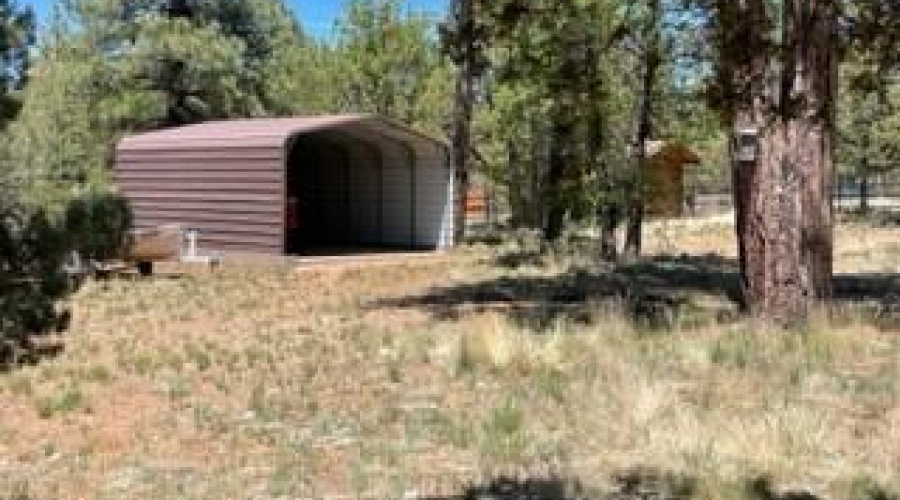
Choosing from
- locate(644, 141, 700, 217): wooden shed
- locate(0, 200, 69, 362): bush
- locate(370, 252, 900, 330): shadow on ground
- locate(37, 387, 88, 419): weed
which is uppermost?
locate(644, 141, 700, 217): wooden shed

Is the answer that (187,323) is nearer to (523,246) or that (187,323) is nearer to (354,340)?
(354,340)

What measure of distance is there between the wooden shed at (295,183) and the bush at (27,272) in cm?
2026

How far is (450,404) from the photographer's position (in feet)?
31.6

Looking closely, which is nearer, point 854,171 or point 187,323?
point 187,323

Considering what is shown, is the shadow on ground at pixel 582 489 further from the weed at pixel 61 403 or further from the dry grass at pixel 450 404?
the weed at pixel 61 403

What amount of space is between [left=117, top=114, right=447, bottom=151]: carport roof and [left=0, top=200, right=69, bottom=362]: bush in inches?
798

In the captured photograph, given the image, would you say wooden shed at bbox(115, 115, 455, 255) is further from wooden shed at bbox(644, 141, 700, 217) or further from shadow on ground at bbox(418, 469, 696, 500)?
shadow on ground at bbox(418, 469, 696, 500)

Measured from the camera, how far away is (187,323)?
1606 cm

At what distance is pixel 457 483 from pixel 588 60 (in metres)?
16.5

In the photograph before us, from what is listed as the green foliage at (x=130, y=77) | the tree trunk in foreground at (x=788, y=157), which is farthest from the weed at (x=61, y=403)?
the green foliage at (x=130, y=77)

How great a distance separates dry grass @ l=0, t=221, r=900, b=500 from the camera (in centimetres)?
764

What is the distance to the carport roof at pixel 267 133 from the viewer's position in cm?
2552

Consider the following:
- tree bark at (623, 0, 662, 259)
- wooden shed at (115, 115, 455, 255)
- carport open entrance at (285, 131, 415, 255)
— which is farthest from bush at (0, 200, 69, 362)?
carport open entrance at (285, 131, 415, 255)

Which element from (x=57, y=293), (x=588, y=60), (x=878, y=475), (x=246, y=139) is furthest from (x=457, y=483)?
(x=246, y=139)
